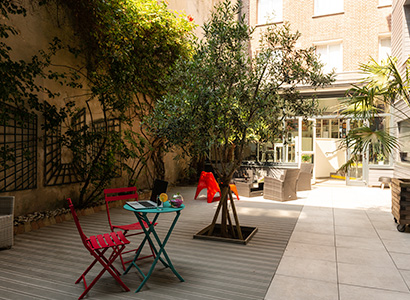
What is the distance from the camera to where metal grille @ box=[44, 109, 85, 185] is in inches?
217

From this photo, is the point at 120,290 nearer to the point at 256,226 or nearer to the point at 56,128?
the point at 256,226

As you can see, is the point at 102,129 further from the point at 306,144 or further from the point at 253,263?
the point at 306,144

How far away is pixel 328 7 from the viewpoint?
11906mm

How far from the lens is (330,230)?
4910 mm

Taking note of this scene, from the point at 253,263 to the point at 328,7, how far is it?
11.6 metres

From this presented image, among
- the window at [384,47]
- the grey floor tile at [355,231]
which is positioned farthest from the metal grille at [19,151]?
the window at [384,47]

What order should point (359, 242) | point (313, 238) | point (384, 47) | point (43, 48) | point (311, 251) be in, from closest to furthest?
1. point (311, 251)
2. point (359, 242)
3. point (313, 238)
4. point (43, 48)
5. point (384, 47)

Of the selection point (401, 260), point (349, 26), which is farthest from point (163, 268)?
point (349, 26)

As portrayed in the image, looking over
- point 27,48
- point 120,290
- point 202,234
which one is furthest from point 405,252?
point 27,48

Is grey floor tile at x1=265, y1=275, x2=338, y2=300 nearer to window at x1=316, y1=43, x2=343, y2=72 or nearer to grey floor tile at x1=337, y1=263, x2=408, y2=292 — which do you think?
grey floor tile at x1=337, y1=263, x2=408, y2=292

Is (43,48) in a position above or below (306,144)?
above

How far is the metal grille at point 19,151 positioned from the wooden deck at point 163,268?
884 mm

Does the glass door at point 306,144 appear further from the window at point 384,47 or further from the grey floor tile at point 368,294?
the grey floor tile at point 368,294

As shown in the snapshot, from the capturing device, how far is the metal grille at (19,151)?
471cm
